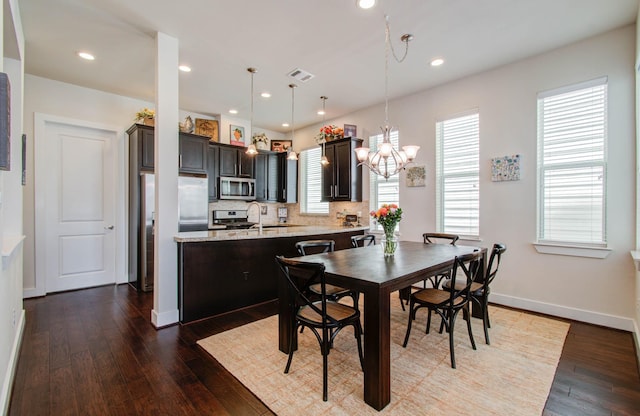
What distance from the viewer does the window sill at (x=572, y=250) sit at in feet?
9.84

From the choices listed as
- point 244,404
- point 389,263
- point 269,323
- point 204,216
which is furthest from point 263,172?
point 244,404

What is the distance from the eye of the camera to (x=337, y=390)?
1970mm

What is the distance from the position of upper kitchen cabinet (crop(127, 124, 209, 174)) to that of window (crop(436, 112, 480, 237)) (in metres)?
3.82

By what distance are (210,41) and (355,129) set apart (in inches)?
114

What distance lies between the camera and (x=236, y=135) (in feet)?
19.3

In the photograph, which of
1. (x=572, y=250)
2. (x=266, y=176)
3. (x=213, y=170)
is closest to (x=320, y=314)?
(x=572, y=250)

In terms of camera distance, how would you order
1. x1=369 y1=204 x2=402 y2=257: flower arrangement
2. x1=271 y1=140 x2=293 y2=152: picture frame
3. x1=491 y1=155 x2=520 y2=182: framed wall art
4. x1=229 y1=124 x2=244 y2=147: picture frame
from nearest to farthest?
x1=369 y1=204 x2=402 y2=257: flower arrangement → x1=491 y1=155 x2=520 y2=182: framed wall art → x1=229 y1=124 x2=244 y2=147: picture frame → x1=271 y1=140 x2=293 y2=152: picture frame

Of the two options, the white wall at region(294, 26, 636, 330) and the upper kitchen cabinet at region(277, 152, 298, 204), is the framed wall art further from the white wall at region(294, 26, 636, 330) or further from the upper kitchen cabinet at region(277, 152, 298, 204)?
the upper kitchen cabinet at region(277, 152, 298, 204)

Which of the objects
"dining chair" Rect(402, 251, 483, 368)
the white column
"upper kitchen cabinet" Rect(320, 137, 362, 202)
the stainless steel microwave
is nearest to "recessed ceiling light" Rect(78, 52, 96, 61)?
the white column

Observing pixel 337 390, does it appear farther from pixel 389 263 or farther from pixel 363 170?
pixel 363 170

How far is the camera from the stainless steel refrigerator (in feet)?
13.8

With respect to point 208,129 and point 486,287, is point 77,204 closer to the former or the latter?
point 208,129

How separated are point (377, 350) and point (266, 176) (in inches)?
196

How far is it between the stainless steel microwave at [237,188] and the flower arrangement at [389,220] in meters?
3.65
